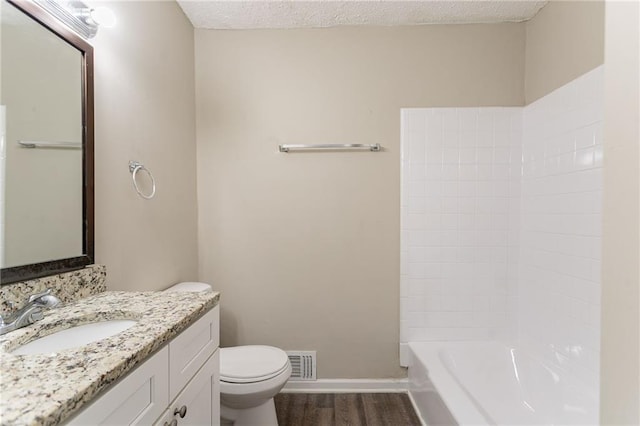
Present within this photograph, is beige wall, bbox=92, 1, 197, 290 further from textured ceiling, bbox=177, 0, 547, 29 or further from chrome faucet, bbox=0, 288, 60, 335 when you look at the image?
chrome faucet, bbox=0, 288, 60, 335

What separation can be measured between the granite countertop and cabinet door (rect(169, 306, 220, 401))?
1.3 inches

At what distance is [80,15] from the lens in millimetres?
1114

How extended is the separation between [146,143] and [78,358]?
115 centimetres

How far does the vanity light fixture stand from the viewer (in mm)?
1033

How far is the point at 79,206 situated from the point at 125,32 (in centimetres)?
81

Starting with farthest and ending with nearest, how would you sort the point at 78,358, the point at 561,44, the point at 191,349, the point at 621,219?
the point at 561,44 → the point at 191,349 → the point at 78,358 → the point at 621,219

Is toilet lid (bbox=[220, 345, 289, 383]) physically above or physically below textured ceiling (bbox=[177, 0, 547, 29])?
below

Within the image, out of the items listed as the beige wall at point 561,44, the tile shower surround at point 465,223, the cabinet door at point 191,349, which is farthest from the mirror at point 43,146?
the beige wall at point 561,44

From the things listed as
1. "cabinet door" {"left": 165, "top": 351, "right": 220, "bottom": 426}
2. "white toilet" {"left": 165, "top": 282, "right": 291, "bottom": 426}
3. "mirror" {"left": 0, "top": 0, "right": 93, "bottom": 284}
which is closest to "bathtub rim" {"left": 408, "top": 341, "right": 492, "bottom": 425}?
"white toilet" {"left": 165, "top": 282, "right": 291, "bottom": 426}

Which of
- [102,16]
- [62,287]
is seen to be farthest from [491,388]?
[102,16]

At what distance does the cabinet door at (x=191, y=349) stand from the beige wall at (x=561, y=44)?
6.67ft

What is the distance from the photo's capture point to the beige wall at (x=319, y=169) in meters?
2.07

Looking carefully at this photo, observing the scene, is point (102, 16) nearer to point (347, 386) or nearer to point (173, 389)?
point (173, 389)

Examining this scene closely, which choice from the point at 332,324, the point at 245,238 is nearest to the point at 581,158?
the point at 332,324
